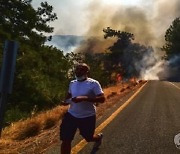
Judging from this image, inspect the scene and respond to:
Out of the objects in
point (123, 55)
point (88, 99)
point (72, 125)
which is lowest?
point (72, 125)

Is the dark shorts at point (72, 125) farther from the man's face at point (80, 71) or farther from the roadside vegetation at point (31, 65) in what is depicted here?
the roadside vegetation at point (31, 65)

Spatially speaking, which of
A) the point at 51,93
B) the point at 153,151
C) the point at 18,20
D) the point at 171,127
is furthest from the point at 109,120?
the point at 18,20

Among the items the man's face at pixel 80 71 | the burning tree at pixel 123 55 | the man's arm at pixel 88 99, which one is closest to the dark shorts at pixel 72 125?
the man's arm at pixel 88 99

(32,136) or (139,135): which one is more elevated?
(139,135)

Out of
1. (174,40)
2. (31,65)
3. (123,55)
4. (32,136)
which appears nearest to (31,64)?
(31,65)

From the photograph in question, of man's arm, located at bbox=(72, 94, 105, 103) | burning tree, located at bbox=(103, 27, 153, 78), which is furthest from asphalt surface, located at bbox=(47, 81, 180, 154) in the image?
burning tree, located at bbox=(103, 27, 153, 78)

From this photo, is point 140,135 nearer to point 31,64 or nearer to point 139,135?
point 139,135

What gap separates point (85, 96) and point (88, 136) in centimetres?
76

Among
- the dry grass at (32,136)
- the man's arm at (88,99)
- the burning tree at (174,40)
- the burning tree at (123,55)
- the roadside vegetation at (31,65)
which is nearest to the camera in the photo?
the man's arm at (88,99)

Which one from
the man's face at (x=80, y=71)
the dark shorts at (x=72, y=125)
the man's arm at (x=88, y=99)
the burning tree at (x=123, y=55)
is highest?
the burning tree at (x=123, y=55)

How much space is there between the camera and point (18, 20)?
76.5 ft

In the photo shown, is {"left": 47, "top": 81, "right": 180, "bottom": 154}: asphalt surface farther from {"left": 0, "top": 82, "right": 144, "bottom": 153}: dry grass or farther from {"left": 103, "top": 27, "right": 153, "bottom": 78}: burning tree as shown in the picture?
{"left": 103, "top": 27, "right": 153, "bottom": 78}: burning tree

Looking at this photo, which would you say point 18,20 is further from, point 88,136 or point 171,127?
point 88,136

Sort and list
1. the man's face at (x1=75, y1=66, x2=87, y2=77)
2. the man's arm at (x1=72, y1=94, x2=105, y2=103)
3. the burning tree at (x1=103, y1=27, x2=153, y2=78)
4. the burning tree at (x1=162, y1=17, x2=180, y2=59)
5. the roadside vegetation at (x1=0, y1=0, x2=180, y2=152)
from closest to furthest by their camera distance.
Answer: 1. the man's arm at (x1=72, y1=94, x2=105, y2=103)
2. the man's face at (x1=75, y1=66, x2=87, y2=77)
3. the roadside vegetation at (x1=0, y1=0, x2=180, y2=152)
4. the burning tree at (x1=103, y1=27, x2=153, y2=78)
5. the burning tree at (x1=162, y1=17, x2=180, y2=59)
